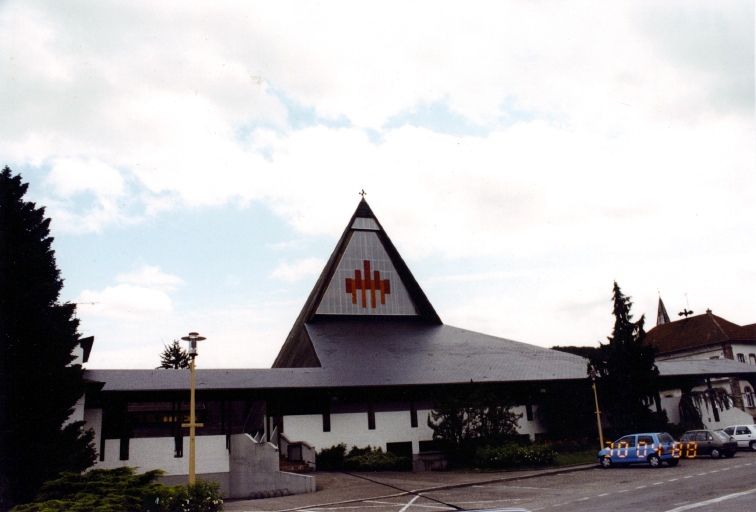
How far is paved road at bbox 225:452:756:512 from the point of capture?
16078 millimetres

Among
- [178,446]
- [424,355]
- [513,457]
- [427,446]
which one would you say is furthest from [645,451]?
[178,446]

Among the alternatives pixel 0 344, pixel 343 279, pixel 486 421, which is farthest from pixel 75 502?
pixel 343 279

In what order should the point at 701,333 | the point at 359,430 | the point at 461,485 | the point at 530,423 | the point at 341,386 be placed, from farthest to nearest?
the point at 701,333 → the point at 530,423 → the point at 359,430 → the point at 341,386 → the point at 461,485

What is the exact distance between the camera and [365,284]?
43.3 meters

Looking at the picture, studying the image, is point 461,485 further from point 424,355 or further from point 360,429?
point 424,355

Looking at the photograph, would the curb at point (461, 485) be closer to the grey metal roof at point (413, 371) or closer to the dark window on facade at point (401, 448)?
the dark window on facade at point (401, 448)

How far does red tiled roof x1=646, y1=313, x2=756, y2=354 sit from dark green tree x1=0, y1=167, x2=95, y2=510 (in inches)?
2335

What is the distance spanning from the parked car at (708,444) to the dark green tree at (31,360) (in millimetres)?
25681

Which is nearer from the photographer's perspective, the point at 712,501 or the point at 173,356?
the point at 712,501

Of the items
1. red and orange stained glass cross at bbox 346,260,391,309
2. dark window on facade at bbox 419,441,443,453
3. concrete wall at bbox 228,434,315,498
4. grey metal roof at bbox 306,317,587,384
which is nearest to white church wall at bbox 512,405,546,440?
grey metal roof at bbox 306,317,587,384

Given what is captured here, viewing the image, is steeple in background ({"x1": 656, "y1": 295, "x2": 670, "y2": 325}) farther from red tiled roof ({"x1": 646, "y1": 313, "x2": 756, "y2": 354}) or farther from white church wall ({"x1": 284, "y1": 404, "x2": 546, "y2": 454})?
white church wall ({"x1": 284, "y1": 404, "x2": 546, "y2": 454})

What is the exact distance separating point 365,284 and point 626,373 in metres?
18.3

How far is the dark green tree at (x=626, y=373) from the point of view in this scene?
32500mm

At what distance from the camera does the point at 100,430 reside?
89.3 ft
